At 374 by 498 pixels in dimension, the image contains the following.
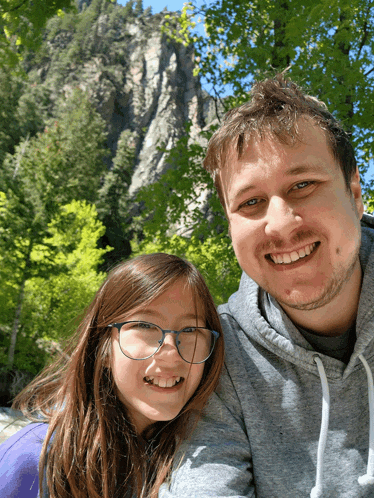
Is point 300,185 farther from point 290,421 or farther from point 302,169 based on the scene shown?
point 290,421

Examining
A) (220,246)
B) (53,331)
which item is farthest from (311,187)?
(53,331)

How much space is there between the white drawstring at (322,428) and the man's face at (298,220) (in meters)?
0.24

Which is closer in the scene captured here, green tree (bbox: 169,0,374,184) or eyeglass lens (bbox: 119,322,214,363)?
eyeglass lens (bbox: 119,322,214,363)

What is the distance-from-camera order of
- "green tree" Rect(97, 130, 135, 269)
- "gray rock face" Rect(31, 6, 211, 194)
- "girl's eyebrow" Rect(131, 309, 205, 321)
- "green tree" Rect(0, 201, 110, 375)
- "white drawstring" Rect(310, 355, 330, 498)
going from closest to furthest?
"white drawstring" Rect(310, 355, 330, 498)
"girl's eyebrow" Rect(131, 309, 205, 321)
"green tree" Rect(0, 201, 110, 375)
"green tree" Rect(97, 130, 135, 269)
"gray rock face" Rect(31, 6, 211, 194)

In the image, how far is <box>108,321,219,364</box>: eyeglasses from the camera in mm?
1560

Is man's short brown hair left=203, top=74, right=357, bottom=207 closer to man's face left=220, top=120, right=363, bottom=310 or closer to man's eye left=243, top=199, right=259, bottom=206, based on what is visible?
man's face left=220, top=120, right=363, bottom=310

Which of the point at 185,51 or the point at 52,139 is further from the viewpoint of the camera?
the point at 185,51

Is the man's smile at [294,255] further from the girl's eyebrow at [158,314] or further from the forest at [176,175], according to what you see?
the forest at [176,175]

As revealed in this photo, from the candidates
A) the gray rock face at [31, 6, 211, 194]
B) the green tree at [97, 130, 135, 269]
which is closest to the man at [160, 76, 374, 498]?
the green tree at [97, 130, 135, 269]

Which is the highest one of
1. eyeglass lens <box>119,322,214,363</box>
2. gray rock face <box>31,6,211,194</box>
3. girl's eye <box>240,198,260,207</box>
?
gray rock face <box>31,6,211,194</box>

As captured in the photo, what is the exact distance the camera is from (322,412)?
1.48 metres

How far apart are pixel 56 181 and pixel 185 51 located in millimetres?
49506

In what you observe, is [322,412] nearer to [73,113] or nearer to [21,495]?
[21,495]

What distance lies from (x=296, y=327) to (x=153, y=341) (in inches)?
21.4
